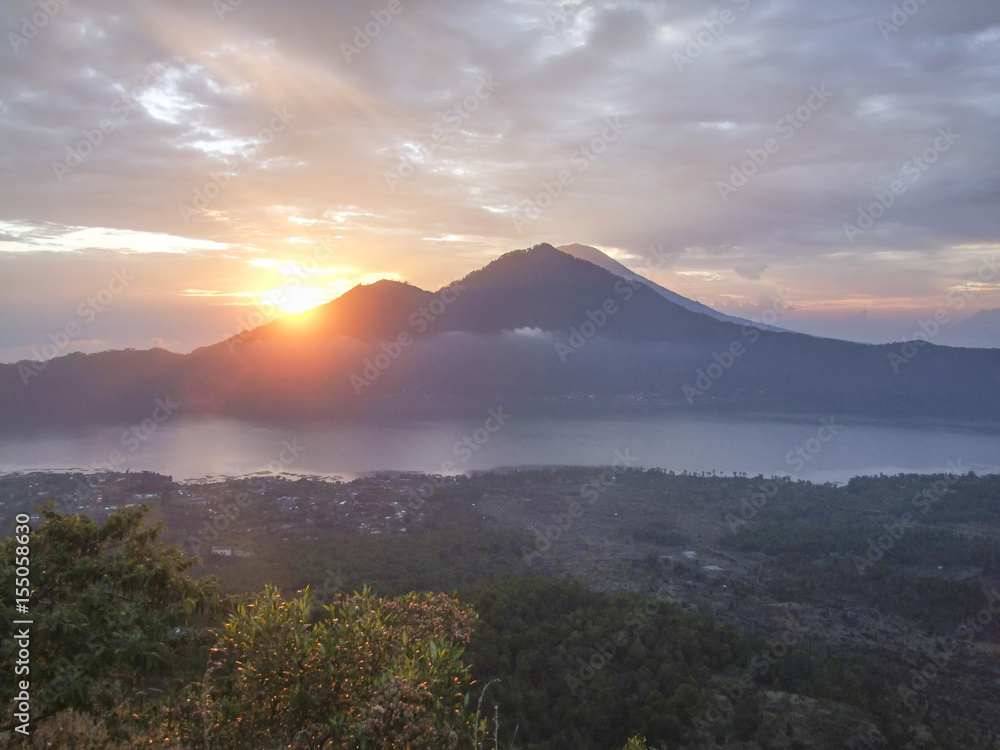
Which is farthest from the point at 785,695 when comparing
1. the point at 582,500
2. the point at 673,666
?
the point at 582,500

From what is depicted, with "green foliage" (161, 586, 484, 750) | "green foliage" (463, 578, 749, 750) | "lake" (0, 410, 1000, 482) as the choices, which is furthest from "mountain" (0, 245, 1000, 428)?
"green foliage" (161, 586, 484, 750)

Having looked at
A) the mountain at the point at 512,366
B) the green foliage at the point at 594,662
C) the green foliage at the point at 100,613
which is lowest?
the green foliage at the point at 594,662

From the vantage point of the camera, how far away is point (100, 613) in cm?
349

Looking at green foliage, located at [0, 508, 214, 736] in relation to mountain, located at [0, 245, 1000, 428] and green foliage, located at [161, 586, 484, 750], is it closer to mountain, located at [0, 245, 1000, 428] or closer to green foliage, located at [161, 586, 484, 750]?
green foliage, located at [161, 586, 484, 750]

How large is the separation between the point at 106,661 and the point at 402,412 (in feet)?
146

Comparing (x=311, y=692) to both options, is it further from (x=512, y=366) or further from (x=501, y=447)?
(x=512, y=366)

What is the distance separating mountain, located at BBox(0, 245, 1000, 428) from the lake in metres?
5.62

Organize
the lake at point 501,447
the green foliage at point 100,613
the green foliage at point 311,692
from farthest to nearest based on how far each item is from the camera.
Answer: the lake at point 501,447 → the green foliage at point 100,613 → the green foliage at point 311,692

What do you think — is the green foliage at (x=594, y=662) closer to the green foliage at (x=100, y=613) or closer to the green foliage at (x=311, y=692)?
the green foliage at (x=100, y=613)

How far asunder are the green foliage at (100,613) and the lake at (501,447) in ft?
75.3

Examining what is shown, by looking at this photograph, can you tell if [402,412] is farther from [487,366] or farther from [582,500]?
[582,500]

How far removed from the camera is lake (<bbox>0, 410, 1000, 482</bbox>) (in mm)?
29438

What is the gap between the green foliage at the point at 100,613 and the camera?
3.11 meters

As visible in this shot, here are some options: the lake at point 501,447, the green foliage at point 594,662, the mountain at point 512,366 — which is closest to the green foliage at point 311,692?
the green foliage at point 594,662
